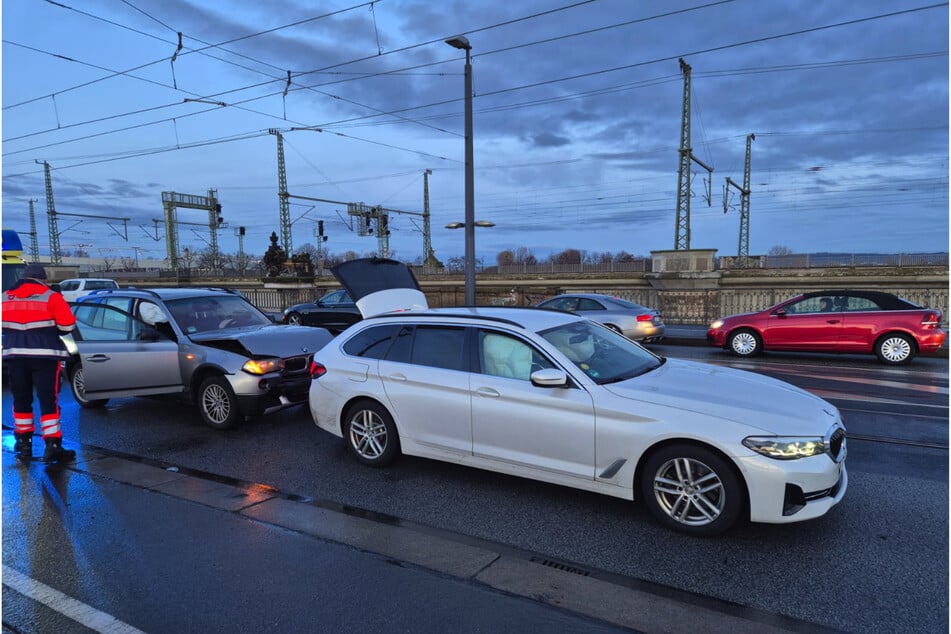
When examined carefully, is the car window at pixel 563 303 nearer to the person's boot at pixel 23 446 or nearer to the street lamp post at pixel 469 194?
the street lamp post at pixel 469 194

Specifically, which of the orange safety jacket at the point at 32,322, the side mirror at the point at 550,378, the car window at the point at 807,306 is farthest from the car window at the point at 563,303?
the orange safety jacket at the point at 32,322

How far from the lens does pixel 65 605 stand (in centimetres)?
329

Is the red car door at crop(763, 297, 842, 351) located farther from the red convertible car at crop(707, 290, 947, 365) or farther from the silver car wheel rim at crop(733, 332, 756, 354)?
the silver car wheel rim at crop(733, 332, 756, 354)

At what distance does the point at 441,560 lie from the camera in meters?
3.78

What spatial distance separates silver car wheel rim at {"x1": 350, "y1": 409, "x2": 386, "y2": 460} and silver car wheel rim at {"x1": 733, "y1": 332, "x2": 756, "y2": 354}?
9.85 meters

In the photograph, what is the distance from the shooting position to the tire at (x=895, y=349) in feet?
36.8

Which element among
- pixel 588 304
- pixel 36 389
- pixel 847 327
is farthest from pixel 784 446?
pixel 588 304

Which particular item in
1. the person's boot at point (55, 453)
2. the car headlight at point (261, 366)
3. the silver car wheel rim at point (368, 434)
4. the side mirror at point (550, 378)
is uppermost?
the side mirror at point (550, 378)

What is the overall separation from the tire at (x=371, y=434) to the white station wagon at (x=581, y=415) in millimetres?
13

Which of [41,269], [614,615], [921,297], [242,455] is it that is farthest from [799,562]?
[921,297]

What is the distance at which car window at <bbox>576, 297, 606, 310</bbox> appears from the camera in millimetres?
14712

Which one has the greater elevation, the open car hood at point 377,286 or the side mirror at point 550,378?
the open car hood at point 377,286

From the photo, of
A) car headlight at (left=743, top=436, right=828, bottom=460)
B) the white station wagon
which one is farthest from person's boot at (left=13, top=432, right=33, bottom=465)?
car headlight at (left=743, top=436, right=828, bottom=460)

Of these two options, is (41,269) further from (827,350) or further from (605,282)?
(605,282)
